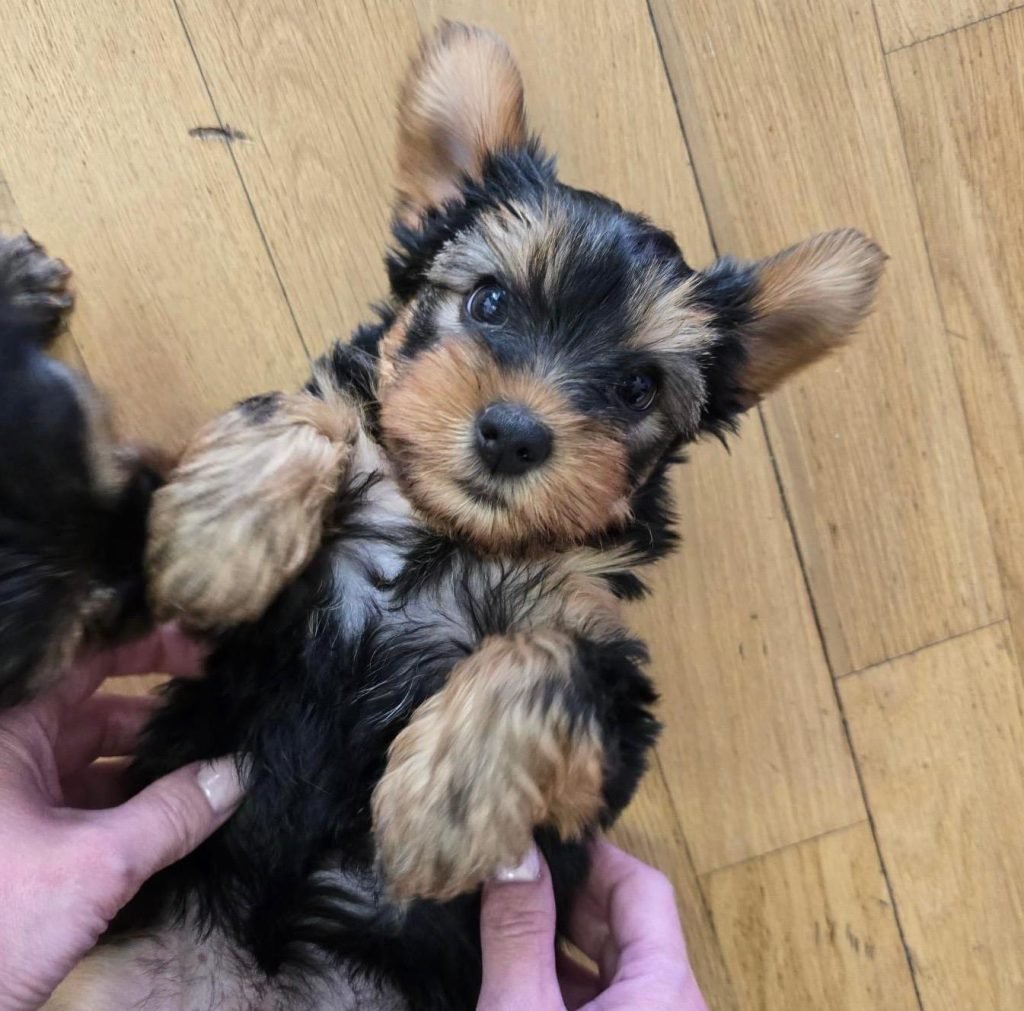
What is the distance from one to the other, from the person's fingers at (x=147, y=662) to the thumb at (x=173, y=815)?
23 centimetres

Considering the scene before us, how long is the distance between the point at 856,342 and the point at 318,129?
166 centimetres

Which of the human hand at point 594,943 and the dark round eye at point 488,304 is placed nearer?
the human hand at point 594,943

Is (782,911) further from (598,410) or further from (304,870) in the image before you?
(598,410)

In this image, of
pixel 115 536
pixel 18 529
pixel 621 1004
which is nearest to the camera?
pixel 18 529

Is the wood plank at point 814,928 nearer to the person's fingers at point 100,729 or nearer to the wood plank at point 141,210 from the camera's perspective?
the person's fingers at point 100,729

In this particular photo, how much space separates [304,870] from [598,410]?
1.07 m

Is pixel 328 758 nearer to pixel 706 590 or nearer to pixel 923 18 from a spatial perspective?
pixel 706 590

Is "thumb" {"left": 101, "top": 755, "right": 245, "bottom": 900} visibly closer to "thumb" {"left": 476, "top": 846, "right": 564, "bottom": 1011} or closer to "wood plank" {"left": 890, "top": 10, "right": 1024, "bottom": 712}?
"thumb" {"left": 476, "top": 846, "right": 564, "bottom": 1011}

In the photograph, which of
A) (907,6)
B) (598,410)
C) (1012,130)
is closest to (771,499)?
(598,410)

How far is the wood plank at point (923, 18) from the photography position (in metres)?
2.71

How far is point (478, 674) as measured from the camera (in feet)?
5.30

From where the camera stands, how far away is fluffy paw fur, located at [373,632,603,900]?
1566 millimetres

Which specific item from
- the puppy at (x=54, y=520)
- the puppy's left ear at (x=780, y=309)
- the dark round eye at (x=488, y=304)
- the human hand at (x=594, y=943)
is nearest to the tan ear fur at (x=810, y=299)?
the puppy's left ear at (x=780, y=309)

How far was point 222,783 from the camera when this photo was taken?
1.76m
